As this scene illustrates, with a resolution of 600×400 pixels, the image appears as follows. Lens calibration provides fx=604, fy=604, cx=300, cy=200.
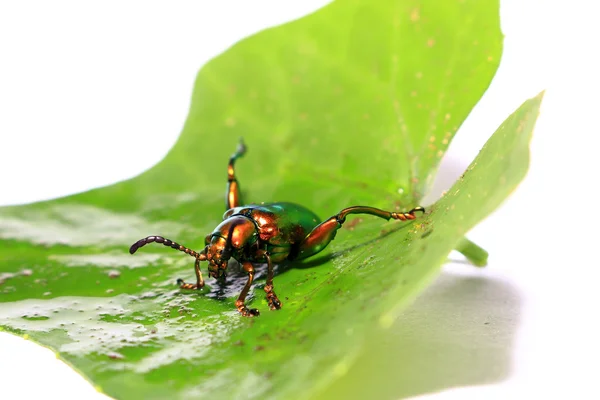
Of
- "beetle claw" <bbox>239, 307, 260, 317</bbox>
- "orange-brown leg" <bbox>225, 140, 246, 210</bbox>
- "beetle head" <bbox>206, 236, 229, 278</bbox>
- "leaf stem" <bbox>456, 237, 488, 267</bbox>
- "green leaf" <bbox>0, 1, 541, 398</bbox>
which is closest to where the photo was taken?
"green leaf" <bbox>0, 1, 541, 398</bbox>

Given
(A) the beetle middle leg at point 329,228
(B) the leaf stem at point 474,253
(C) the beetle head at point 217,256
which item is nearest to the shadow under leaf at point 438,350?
(B) the leaf stem at point 474,253

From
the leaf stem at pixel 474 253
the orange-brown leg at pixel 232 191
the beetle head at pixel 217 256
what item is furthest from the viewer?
the orange-brown leg at pixel 232 191

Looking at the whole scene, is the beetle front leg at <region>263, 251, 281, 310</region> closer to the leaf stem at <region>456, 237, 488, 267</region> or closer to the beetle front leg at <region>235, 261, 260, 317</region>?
the beetle front leg at <region>235, 261, 260, 317</region>

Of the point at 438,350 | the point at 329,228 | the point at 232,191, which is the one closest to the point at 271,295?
the point at 329,228

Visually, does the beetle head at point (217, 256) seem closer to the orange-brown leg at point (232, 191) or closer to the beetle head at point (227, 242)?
the beetle head at point (227, 242)

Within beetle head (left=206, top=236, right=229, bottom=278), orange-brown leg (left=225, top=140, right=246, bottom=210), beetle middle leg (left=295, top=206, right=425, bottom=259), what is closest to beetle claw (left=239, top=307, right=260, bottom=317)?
beetle head (left=206, top=236, right=229, bottom=278)

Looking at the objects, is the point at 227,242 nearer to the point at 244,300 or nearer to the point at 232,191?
the point at 244,300
